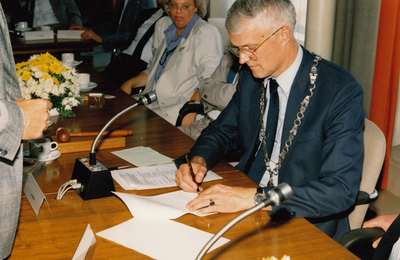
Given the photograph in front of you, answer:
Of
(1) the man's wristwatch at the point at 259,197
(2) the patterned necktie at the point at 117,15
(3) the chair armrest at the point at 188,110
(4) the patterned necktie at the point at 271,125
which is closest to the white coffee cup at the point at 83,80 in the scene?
(3) the chair armrest at the point at 188,110

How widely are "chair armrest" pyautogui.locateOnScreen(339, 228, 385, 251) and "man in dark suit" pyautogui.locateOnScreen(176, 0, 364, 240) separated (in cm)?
9

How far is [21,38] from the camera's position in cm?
464

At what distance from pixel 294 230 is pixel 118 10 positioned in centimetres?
467

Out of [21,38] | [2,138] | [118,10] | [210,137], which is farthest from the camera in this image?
[118,10]

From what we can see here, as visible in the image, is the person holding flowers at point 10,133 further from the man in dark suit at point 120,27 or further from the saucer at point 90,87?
the man in dark suit at point 120,27

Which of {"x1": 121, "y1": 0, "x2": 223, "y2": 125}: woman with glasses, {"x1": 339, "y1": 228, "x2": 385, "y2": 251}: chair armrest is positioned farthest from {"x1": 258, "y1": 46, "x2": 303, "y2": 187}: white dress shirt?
{"x1": 121, "y1": 0, "x2": 223, "y2": 125}: woman with glasses

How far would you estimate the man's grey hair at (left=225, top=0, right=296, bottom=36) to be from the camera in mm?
1484

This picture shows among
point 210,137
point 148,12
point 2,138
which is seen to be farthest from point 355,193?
point 148,12

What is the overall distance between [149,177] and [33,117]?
1.89 feet

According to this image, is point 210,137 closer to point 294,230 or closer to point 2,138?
point 294,230

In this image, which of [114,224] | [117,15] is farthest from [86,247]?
[117,15]

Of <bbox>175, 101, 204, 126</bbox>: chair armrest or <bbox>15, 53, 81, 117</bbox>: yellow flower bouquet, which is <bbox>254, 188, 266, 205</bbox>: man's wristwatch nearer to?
<bbox>15, 53, 81, 117</bbox>: yellow flower bouquet

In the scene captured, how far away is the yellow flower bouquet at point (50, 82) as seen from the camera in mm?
2174

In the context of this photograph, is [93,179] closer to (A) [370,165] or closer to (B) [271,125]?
(B) [271,125]
